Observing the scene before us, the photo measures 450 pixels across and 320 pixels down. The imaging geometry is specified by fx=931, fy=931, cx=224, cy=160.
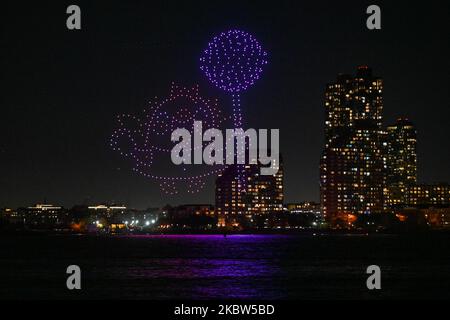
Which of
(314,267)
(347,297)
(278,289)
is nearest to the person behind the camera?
(347,297)

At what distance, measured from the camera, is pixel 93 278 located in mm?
79125
